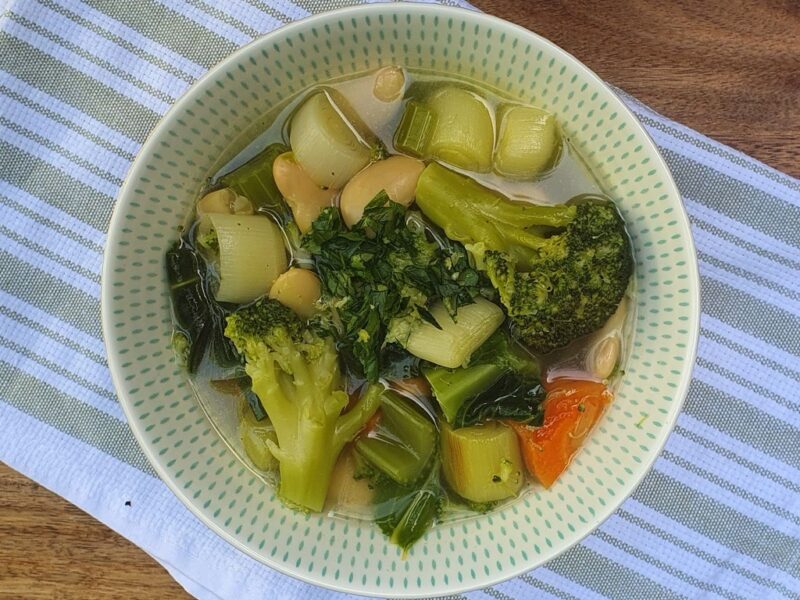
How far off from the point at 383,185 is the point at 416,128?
0.17 meters

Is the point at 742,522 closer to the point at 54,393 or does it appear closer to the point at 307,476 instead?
the point at 307,476

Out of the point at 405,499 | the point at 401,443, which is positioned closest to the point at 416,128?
the point at 401,443

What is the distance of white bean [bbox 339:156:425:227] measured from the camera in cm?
145

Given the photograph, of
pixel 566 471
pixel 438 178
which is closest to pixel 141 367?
pixel 438 178

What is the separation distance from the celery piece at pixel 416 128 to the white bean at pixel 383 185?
0.06 metres

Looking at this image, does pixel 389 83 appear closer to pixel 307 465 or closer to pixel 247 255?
pixel 247 255

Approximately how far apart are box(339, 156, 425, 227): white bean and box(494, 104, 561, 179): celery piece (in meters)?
0.20

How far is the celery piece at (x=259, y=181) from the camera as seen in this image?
1.49m

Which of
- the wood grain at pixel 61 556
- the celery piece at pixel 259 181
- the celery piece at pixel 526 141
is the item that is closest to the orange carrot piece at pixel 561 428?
the celery piece at pixel 526 141

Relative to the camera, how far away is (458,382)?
1.46 meters

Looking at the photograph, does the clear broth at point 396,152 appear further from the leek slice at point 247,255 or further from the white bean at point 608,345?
the leek slice at point 247,255

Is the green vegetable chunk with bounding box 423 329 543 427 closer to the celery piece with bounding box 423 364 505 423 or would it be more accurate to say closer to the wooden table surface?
the celery piece with bounding box 423 364 505 423

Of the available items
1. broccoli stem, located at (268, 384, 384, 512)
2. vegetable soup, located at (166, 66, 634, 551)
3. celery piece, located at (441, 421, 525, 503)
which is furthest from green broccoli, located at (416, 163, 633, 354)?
broccoli stem, located at (268, 384, 384, 512)

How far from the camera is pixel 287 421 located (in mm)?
1459
